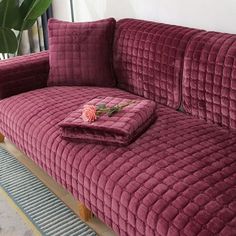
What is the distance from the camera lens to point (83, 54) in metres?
2.14

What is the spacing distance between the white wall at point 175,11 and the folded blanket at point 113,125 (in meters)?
0.59

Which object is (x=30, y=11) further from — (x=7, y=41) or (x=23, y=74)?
(x=23, y=74)

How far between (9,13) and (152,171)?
Answer: 6.04 feet

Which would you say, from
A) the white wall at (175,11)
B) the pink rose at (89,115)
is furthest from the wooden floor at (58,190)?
the white wall at (175,11)

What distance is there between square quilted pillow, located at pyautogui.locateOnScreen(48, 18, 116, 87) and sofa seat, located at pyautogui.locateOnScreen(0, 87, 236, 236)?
306mm

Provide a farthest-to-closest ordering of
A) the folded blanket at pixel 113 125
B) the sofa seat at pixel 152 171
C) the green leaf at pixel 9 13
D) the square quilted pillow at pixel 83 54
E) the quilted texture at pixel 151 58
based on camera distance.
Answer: the green leaf at pixel 9 13 < the square quilted pillow at pixel 83 54 < the quilted texture at pixel 151 58 < the folded blanket at pixel 113 125 < the sofa seat at pixel 152 171

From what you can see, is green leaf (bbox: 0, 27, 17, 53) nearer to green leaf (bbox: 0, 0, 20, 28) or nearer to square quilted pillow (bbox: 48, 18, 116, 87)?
green leaf (bbox: 0, 0, 20, 28)

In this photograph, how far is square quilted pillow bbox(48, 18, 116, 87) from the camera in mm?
2141

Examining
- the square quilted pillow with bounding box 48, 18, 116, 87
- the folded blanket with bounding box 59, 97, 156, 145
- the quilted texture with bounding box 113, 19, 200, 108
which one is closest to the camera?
the folded blanket with bounding box 59, 97, 156, 145

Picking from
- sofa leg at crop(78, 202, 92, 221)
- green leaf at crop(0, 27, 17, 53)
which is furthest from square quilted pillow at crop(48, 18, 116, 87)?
sofa leg at crop(78, 202, 92, 221)

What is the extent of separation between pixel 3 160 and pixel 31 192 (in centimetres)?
41

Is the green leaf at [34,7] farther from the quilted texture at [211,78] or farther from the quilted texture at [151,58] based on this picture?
the quilted texture at [211,78]

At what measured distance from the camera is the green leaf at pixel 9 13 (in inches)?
101

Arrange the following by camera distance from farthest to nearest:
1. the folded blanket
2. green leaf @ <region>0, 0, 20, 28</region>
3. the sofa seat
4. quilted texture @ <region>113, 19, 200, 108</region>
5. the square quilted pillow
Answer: green leaf @ <region>0, 0, 20, 28</region>, the square quilted pillow, quilted texture @ <region>113, 19, 200, 108</region>, the folded blanket, the sofa seat
